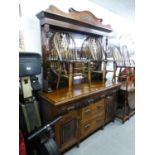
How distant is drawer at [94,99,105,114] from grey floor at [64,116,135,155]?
40 centimetres

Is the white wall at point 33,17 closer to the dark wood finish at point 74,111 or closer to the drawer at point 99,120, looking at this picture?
the dark wood finish at point 74,111

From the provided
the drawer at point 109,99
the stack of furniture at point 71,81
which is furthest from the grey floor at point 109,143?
the drawer at point 109,99

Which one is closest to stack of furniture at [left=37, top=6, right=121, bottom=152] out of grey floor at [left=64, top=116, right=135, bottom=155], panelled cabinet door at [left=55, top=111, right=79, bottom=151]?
panelled cabinet door at [left=55, top=111, right=79, bottom=151]

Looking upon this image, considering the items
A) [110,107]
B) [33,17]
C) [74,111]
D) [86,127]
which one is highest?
[33,17]

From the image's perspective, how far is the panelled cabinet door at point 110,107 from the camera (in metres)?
2.68

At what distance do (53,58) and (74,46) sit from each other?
54 centimetres

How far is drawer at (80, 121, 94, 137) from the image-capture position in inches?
87.1

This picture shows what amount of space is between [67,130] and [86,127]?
40 cm

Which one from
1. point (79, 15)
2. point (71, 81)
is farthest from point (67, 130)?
point (79, 15)

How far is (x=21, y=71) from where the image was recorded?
1518 millimetres

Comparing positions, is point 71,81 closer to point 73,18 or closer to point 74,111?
point 74,111

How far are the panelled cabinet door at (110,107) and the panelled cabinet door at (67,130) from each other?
0.82 m

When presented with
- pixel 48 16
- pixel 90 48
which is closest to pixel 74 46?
pixel 90 48

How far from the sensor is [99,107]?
2469mm
